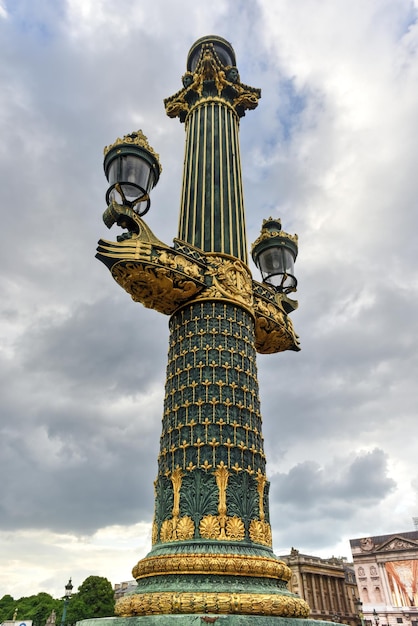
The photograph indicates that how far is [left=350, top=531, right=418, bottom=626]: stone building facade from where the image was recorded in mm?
55875

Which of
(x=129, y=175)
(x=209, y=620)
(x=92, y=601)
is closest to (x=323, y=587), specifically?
(x=92, y=601)

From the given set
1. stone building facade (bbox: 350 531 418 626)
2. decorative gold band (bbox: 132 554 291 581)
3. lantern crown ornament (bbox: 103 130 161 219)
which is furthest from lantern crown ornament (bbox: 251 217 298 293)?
stone building facade (bbox: 350 531 418 626)

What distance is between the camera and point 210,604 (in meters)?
6.95

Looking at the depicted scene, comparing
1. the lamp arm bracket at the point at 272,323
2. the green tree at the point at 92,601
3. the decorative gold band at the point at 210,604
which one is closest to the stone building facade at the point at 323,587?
the green tree at the point at 92,601

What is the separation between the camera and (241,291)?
1130 centimetres

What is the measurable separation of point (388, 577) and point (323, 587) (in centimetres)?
828

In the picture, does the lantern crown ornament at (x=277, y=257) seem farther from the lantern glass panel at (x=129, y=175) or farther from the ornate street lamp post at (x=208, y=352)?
the lantern glass panel at (x=129, y=175)

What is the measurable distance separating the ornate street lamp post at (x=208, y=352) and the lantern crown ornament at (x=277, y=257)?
3cm

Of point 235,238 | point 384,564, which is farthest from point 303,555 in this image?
point 235,238

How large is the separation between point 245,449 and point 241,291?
3.87 meters

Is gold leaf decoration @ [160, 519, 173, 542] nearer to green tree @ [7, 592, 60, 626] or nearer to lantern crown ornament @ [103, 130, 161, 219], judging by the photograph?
lantern crown ornament @ [103, 130, 161, 219]

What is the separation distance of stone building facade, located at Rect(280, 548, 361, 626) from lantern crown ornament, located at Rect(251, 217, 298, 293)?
5178 cm

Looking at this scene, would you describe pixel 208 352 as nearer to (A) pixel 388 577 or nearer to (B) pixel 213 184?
(B) pixel 213 184

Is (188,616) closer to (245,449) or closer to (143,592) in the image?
(143,592)
